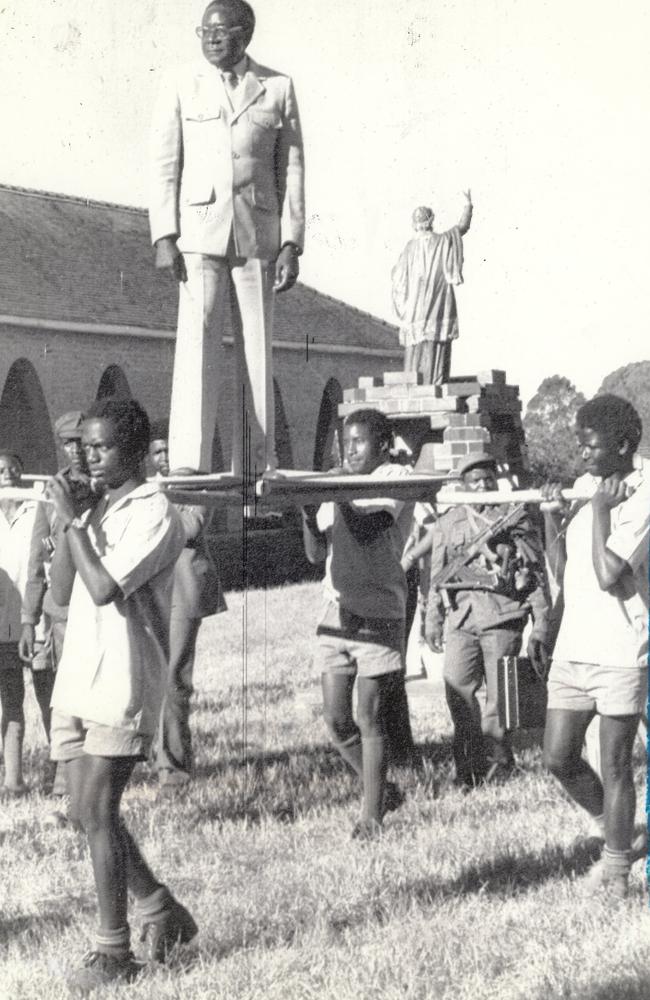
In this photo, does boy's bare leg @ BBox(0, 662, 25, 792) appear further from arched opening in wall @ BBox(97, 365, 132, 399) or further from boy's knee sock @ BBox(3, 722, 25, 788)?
arched opening in wall @ BBox(97, 365, 132, 399)

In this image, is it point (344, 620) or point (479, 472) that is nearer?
point (344, 620)

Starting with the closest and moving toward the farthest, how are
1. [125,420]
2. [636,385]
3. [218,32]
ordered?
1. [125,420]
2. [218,32]
3. [636,385]

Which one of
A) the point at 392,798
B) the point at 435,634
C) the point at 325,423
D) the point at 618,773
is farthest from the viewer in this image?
the point at 325,423

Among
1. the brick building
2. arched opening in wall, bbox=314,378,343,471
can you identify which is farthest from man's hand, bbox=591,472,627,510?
arched opening in wall, bbox=314,378,343,471

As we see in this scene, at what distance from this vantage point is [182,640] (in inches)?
315

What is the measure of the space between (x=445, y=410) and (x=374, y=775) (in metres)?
6.40

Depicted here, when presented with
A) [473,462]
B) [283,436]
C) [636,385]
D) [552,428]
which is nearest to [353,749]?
[473,462]

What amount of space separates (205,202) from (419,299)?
7083 millimetres

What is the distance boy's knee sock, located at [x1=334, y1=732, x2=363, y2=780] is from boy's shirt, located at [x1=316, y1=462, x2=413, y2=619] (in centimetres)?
57

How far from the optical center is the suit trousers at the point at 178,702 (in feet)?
26.2

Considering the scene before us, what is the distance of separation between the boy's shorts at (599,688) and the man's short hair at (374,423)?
56.5 inches

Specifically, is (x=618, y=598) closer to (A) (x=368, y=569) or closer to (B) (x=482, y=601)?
(A) (x=368, y=569)

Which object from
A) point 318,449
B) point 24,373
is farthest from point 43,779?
point 318,449

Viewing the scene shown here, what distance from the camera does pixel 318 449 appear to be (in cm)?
3006
